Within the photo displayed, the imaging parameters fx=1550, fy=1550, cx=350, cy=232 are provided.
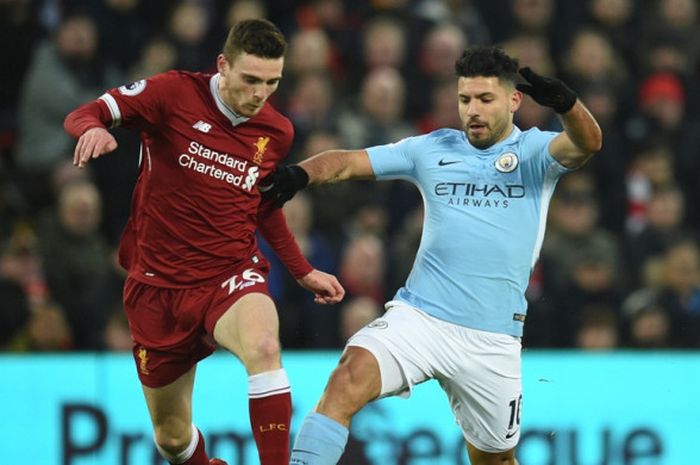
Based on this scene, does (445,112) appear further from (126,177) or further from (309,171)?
(309,171)

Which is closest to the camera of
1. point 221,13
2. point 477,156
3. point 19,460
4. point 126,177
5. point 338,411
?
point 338,411

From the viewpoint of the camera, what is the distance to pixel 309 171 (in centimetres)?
712

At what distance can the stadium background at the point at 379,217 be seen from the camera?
922cm

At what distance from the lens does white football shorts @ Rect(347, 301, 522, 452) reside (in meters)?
6.77

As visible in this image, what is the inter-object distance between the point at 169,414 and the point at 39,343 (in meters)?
2.64

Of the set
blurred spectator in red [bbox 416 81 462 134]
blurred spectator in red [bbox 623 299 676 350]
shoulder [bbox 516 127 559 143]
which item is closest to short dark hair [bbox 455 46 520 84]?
shoulder [bbox 516 127 559 143]

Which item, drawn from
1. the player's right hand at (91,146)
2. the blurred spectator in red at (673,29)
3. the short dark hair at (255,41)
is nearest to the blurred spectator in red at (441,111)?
the blurred spectator in red at (673,29)

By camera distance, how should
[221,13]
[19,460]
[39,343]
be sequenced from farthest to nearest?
[221,13], [39,343], [19,460]

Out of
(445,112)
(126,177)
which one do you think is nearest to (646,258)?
(445,112)

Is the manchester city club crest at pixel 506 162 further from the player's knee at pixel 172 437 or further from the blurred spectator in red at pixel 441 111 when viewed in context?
the blurred spectator in red at pixel 441 111

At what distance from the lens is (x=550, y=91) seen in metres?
6.59

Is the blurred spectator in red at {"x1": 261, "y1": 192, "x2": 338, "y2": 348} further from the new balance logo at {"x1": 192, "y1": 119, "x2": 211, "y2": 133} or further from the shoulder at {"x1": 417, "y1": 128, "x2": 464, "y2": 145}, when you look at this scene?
the new balance logo at {"x1": 192, "y1": 119, "x2": 211, "y2": 133}

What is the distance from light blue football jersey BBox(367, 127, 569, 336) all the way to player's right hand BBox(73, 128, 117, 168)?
1551 millimetres

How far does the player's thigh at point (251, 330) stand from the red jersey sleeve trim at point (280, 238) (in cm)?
50
